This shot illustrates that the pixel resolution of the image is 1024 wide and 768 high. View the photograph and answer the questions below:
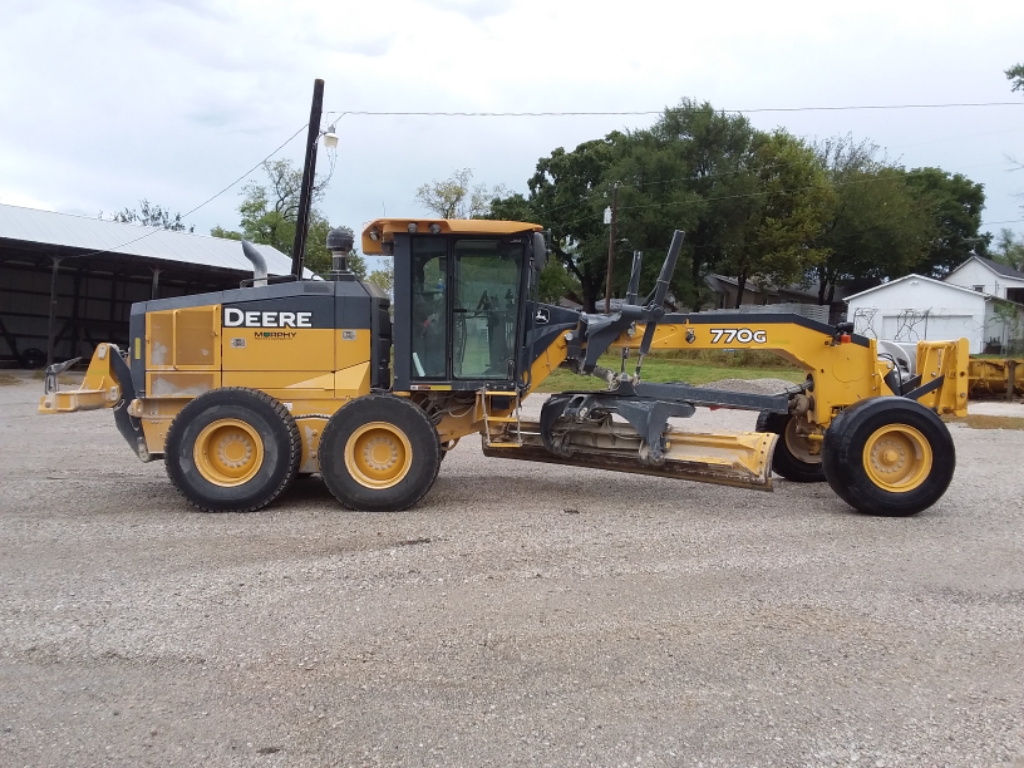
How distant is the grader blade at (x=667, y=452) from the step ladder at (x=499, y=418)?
32mm

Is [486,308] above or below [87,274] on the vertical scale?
below

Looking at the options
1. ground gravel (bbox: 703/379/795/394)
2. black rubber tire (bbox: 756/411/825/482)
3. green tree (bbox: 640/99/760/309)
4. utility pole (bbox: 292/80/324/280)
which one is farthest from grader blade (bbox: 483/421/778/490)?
green tree (bbox: 640/99/760/309)

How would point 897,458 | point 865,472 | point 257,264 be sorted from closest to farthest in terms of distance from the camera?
point 865,472
point 897,458
point 257,264

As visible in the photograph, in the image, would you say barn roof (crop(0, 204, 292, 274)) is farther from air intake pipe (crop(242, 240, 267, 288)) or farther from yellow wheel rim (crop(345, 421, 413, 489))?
yellow wheel rim (crop(345, 421, 413, 489))

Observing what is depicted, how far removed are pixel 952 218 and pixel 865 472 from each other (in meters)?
70.7

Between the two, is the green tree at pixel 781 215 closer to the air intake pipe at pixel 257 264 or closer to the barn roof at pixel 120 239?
the barn roof at pixel 120 239

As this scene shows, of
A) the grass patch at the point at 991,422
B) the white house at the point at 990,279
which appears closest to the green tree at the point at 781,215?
the white house at the point at 990,279

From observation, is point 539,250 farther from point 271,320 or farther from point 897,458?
point 897,458

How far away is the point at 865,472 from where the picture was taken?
7.58 metres

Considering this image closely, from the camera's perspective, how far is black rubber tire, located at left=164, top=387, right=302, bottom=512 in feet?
25.3

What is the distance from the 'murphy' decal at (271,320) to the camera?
810cm

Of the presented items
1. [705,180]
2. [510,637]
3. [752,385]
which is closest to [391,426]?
[510,637]

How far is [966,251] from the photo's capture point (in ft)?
223

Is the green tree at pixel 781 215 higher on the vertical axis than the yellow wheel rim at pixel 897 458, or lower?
higher
